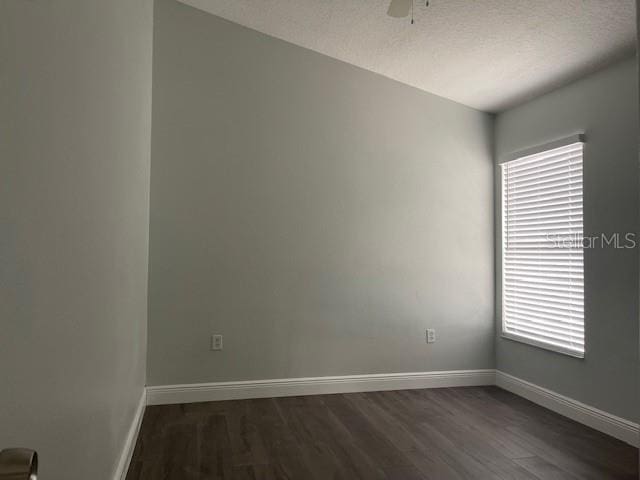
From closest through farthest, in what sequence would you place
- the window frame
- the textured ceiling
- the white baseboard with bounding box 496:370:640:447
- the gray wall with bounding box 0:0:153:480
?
the gray wall with bounding box 0:0:153:480 → the textured ceiling → the white baseboard with bounding box 496:370:640:447 → the window frame

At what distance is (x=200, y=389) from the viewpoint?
3.81 m

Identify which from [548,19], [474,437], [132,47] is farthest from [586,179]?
[132,47]

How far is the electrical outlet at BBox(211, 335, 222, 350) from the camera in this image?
3.86 meters

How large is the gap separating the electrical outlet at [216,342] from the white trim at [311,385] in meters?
0.30

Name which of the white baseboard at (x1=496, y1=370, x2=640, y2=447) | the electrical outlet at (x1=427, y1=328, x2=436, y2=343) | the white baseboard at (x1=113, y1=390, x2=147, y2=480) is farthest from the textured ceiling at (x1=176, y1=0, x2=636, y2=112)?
the white baseboard at (x1=113, y1=390, x2=147, y2=480)

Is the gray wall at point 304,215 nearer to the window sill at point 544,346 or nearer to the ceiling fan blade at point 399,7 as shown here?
the window sill at point 544,346

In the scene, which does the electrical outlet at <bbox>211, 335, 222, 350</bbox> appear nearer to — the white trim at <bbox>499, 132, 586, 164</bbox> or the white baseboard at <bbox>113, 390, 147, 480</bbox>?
the white baseboard at <bbox>113, 390, 147, 480</bbox>

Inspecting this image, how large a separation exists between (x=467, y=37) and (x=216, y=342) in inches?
120

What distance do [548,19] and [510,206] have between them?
182 cm

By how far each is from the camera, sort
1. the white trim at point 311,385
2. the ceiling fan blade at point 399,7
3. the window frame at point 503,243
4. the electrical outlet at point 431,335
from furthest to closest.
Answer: the electrical outlet at point 431,335 → the white trim at point 311,385 → the window frame at point 503,243 → the ceiling fan blade at point 399,7

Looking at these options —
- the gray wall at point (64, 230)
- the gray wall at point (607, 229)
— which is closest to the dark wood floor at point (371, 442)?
the gray wall at point (607, 229)

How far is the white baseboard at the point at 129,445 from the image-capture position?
2.36m

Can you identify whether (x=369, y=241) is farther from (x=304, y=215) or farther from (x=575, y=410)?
(x=575, y=410)

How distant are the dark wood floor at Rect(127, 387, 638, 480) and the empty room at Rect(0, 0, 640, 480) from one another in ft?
0.07
